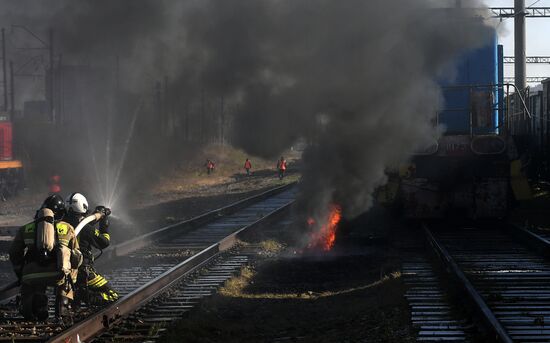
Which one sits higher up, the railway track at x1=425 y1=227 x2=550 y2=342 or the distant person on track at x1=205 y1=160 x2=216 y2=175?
the distant person on track at x1=205 y1=160 x2=216 y2=175

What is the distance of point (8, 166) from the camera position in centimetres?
3062

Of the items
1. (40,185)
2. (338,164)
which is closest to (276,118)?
(338,164)

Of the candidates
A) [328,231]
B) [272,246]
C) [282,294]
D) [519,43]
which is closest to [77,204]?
[282,294]

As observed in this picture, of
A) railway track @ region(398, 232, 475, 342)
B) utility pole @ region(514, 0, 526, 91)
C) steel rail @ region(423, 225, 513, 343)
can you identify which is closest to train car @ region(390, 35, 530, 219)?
steel rail @ region(423, 225, 513, 343)

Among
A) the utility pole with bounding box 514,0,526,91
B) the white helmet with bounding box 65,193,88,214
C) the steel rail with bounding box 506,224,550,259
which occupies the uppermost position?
the utility pole with bounding box 514,0,526,91

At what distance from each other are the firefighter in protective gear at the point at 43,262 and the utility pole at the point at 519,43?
25.8 metres

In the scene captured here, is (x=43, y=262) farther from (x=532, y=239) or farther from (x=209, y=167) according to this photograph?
(x=209, y=167)

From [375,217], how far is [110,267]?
23.2ft

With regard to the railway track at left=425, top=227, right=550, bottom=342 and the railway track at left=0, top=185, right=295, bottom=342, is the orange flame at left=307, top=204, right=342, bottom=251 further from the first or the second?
the railway track at left=425, top=227, right=550, bottom=342

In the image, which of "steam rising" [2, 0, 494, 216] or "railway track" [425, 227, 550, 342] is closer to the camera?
"railway track" [425, 227, 550, 342]

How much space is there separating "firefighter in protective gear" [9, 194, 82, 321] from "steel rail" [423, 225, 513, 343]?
12.5 feet

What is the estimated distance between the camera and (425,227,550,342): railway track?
21.0ft

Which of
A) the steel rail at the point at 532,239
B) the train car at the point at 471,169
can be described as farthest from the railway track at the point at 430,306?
the train car at the point at 471,169

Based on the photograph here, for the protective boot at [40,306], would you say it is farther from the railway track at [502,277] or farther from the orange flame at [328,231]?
the orange flame at [328,231]
